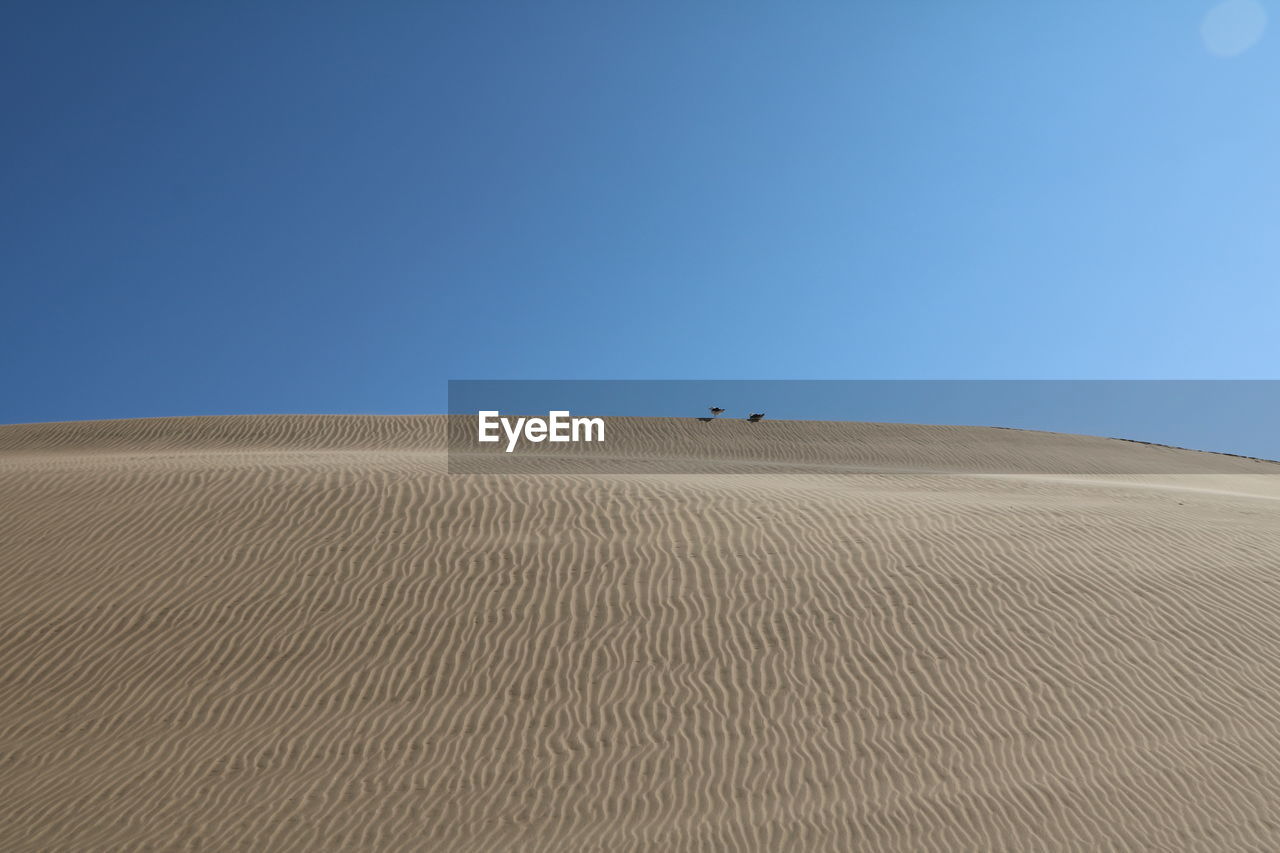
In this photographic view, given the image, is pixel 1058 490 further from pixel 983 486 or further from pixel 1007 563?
pixel 1007 563

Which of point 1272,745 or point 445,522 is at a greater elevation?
point 445,522

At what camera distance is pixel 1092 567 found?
12.7m

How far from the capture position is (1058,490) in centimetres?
1914

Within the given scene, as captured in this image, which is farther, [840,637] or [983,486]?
[983,486]

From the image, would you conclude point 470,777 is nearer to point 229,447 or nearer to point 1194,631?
point 1194,631

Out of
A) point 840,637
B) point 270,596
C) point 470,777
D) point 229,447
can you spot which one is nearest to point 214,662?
point 270,596

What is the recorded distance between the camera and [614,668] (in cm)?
968

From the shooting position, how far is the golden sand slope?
733cm

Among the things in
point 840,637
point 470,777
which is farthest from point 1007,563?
point 470,777

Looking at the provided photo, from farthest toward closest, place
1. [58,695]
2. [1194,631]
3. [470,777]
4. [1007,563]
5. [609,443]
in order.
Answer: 1. [609,443]
2. [1007,563]
3. [1194,631]
4. [58,695]
5. [470,777]

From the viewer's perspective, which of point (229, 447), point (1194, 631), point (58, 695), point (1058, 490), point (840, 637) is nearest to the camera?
point (58, 695)

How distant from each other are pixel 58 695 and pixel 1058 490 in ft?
58.6

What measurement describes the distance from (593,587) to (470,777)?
152 inches

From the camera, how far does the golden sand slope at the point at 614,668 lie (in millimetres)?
7332
